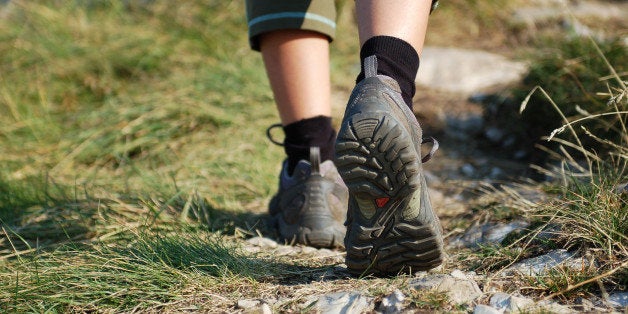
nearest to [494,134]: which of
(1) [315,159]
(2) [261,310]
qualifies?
(1) [315,159]

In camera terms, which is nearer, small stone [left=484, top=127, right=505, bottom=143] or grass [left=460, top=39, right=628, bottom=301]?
grass [left=460, top=39, right=628, bottom=301]

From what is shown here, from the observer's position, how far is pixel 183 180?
2.40m

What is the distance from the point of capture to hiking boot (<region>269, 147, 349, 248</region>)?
1714 millimetres

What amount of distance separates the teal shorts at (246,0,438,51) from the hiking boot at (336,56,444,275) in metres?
0.43

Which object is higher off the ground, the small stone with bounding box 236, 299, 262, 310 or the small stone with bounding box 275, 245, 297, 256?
the small stone with bounding box 236, 299, 262, 310

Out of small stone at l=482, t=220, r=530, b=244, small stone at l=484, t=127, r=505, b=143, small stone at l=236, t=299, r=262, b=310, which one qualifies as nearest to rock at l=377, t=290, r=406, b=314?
small stone at l=236, t=299, r=262, b=310

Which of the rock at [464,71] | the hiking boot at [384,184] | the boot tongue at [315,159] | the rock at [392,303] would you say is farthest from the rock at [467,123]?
the rock at [392,303]

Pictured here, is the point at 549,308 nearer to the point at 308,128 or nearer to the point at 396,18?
the point at 396,18

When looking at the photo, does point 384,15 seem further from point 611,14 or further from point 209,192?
point 611,14

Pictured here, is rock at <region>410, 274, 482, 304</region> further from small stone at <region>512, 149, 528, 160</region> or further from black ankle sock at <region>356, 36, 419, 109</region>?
small stone at <region>512, 149, 528, 160</region>

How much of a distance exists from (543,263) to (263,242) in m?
0.75

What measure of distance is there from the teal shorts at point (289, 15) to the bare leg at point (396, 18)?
369 mm

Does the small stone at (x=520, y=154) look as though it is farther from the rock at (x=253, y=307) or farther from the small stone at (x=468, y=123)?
the rock at (x=253, y=307)

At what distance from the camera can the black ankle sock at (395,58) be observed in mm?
1261
